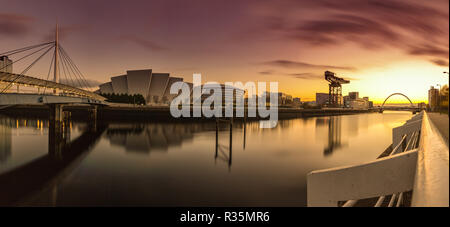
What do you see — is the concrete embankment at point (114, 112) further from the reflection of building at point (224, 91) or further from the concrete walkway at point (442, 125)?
the concrete walkway at point (442, 125)

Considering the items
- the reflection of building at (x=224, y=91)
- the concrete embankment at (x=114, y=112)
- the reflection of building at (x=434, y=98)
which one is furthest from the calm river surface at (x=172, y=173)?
the reflection of building at (x=224, y=91)

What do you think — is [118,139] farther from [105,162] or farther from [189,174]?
[189,174]

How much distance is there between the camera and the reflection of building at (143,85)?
376 feet

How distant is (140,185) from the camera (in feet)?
46.5

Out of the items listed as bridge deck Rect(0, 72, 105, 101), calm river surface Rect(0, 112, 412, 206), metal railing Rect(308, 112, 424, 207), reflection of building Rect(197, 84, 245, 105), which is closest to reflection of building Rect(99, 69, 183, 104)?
reflection of building Rect(197, 84, 245, 105)

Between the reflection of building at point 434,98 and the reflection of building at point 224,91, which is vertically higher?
the reflection of building at point 224,91

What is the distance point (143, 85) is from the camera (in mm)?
115500

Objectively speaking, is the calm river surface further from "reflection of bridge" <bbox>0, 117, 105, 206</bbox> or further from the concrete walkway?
the concrete walkway

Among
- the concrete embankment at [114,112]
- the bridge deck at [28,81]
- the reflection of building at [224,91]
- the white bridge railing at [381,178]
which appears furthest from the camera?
the reflection of building at [224,91]

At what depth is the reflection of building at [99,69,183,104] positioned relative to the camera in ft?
376
